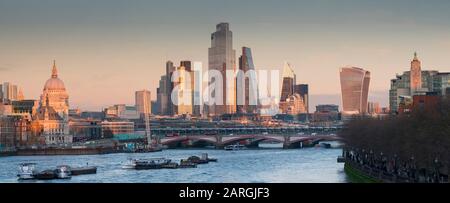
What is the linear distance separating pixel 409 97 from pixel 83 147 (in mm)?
13257

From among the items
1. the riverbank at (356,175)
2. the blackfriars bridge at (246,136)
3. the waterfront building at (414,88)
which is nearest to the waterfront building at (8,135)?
the blackfriars bridge at (246,136)

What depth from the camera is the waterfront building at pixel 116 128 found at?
118 feet

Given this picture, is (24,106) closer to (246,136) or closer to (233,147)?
(233,147)

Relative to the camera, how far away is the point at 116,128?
37500 mm

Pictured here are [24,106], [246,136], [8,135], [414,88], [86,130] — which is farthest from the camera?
[86,130]

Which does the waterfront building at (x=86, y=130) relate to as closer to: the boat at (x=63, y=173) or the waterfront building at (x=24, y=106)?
the waterfront building at (x=24, y=106)

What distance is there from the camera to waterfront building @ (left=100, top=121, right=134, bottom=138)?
35878mm

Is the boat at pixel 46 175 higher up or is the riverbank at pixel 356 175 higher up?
the riverbank at pixel 356 175

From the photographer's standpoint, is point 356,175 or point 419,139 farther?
point 356,175

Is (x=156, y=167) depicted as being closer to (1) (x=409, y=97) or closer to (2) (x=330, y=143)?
(1) (x=409, y=97)

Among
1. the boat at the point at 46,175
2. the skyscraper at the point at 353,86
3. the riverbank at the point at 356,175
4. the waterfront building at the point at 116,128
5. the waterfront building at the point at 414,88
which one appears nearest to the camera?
the skyscraper at the point at 353,86

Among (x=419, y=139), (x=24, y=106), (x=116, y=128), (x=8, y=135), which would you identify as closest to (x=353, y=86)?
(x=419, y=139)

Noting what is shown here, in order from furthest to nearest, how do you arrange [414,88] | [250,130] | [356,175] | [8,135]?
1. [250,130]
2. [8,135]
3. [414,88]
4. [356,175]
